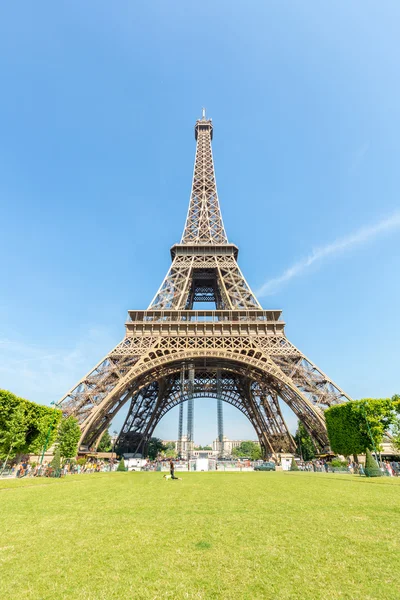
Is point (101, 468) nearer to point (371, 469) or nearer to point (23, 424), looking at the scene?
point (23, 424)

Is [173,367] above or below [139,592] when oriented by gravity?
above

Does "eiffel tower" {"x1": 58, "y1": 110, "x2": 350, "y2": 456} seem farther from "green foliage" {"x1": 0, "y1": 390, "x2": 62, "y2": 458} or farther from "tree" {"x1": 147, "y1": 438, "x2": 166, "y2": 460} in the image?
"tree" {"x1": 147, "y1": 438, "x2": 166, "y2": 460}

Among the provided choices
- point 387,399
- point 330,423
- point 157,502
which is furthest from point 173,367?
point 157,502

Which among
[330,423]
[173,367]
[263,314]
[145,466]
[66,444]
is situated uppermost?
[263,314]

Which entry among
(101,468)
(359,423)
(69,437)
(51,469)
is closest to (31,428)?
(69,437)

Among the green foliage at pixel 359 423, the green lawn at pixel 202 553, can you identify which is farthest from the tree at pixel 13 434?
the green foliage at pixel 359 423

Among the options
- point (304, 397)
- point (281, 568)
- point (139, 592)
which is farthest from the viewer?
point (304, 397)

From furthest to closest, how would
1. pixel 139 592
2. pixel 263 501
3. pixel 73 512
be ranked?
pixel 263 501, pixel 73 512, pixel 139 592

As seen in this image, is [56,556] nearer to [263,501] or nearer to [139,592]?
[139,592]

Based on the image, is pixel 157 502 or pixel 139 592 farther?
pixel 157 502
